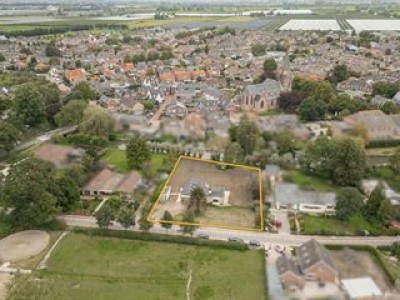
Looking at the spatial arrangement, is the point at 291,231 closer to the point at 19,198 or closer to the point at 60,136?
the point at 19,198

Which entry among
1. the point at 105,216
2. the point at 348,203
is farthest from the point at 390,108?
the point at 105,216

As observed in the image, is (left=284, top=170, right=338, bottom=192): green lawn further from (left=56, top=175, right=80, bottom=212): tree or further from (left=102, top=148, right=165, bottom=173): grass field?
(left=56, top=175, right=80, bottom=212): tree

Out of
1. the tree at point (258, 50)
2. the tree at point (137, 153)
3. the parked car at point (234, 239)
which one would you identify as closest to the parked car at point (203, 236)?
the parked car at point (234, 239)

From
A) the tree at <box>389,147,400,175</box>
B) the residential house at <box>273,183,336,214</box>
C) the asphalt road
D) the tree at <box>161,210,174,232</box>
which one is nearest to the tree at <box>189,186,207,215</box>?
the tree at <box>161,210,174,232</box>

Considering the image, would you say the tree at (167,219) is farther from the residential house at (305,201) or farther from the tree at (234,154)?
the tree at (234,154)

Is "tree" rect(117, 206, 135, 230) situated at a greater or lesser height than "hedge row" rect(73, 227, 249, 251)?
greater

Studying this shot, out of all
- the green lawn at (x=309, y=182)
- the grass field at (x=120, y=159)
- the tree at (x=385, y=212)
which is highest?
the tree at (x=385, y=212)

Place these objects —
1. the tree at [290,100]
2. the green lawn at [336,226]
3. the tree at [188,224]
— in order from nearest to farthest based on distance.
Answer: the tree at [188,224], the green lawn at [336,226], the tree at [290,100]

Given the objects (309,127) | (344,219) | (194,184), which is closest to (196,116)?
(309,127)
